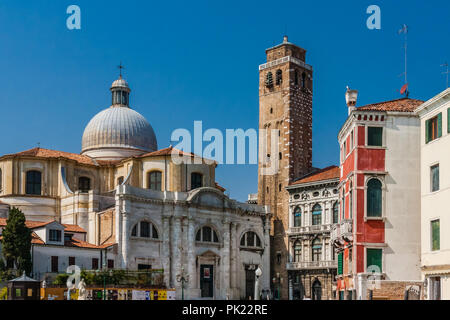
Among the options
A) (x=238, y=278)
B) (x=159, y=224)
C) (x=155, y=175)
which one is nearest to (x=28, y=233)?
(x=159, y=224)

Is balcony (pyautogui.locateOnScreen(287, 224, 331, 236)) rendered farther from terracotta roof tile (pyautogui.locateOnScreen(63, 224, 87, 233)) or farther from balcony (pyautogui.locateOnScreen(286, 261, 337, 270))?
terracotta roof tile (pyautogui.locateOnScreen(63, 224, 87, 233))

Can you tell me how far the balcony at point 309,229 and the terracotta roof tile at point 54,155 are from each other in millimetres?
19106

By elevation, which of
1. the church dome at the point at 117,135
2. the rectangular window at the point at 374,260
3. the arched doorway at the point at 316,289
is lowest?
the arched doorway at the point at 316,289

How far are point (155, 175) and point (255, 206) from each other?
9.57 m

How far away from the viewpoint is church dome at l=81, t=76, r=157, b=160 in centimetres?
6406

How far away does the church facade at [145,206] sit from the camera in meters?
55.2

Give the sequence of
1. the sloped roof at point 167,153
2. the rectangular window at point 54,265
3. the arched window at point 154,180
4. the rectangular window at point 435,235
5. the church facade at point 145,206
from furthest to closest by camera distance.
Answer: the arched window at point 154,180 < the sloped roof at point 167,153 < the church facade at point 145,206 < the rectangular window at point 54,265 < the rectangular window at point 435,235

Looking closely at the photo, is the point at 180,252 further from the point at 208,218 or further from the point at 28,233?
the point at 28,233

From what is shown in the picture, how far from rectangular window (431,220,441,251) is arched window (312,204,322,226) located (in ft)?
103

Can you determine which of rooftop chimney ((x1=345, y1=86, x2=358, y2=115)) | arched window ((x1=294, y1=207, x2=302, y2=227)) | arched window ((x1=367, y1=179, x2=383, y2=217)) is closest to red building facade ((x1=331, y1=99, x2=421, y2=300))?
arched window ((x1=367, y1=179, x2=383, y2=217))

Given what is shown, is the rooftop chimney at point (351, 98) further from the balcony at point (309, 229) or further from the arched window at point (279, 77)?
the arched window at point (279, 77)

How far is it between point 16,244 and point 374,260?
25318 mm

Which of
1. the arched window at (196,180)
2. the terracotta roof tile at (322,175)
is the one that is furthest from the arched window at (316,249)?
the arched window at (196,180)

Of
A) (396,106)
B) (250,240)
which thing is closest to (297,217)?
(250,240)
